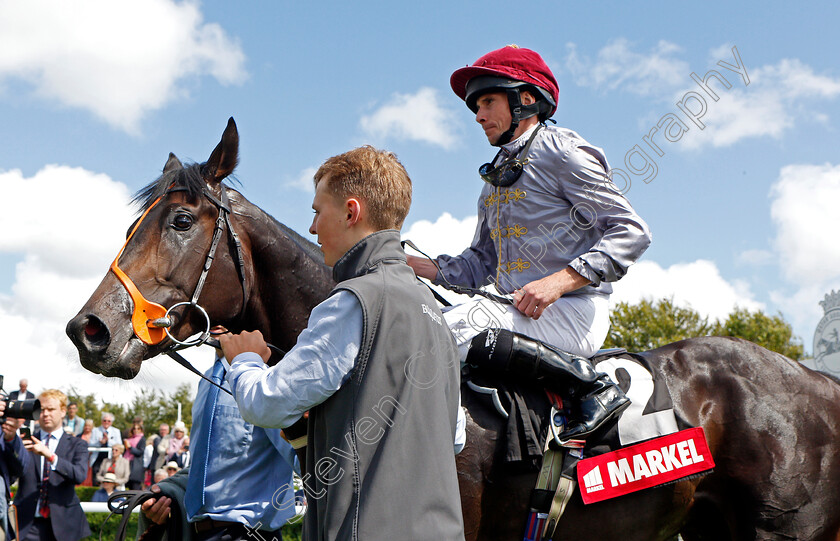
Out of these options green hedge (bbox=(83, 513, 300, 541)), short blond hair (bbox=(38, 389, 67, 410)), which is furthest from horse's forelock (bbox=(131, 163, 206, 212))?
green hedge (bbox=(83, 513, 300, 541))

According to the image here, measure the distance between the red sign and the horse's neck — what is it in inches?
57.2

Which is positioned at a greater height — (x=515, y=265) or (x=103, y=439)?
(x=103, y=439)

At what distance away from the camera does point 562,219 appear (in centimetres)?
353

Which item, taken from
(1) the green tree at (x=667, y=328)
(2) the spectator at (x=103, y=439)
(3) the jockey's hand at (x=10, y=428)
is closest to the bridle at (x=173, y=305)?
(3) the jockey's hand at (x=10, y=428)

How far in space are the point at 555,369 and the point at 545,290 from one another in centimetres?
37

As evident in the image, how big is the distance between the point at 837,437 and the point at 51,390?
7026 millimetres

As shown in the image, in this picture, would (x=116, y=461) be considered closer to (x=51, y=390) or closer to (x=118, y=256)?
(x=51, y=390)

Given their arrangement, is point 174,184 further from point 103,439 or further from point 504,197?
point 103,439

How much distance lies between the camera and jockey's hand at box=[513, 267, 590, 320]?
10.7ft

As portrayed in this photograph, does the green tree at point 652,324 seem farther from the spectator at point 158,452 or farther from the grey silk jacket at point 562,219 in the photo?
the grey silk jacket at point 562,219

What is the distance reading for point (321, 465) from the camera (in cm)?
202

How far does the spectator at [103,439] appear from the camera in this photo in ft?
44.2

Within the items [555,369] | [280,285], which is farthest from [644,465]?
[280,285]

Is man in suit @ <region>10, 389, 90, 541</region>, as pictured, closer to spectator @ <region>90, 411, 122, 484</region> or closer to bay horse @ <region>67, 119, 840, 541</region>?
bay horse @ <region>67, 119, 840, 541</region>
